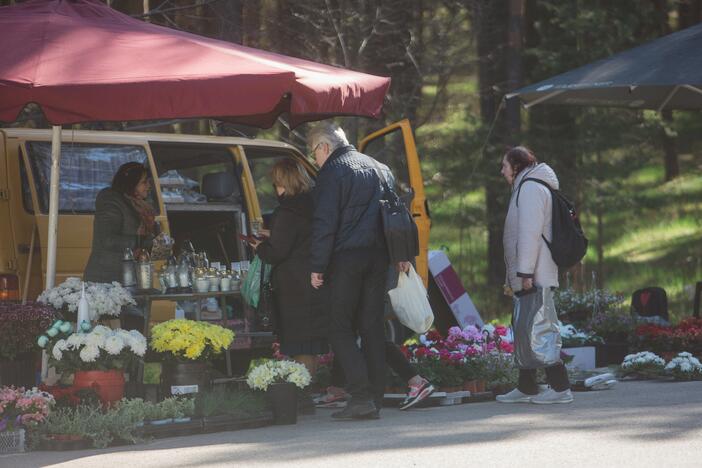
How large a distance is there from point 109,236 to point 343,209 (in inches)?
74.4

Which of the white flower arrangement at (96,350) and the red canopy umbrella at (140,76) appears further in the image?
the white flower arrangement at (96,350)

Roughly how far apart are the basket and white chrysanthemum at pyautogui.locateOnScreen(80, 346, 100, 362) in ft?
2.35

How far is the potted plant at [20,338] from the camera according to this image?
7.76 metres

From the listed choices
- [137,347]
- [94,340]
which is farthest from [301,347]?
[94,340]

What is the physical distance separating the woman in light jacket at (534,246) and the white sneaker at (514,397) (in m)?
0.02

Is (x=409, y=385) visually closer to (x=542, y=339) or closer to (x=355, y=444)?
(x=542, y=339)

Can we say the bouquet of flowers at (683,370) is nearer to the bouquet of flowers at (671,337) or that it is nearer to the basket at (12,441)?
the bouquet of flowers at (671,337)

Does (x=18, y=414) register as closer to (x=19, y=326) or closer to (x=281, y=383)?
(x=19, y=326)

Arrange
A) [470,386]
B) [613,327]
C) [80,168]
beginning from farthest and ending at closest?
[613,327]
[80,168]
[470,386]

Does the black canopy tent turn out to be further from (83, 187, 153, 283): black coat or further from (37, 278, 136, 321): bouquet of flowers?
(37, 278, 136, 321): bouquet of flowers

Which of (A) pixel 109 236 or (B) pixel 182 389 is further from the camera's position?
(A) pixel 109 236

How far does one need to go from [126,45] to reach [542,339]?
10.9ft

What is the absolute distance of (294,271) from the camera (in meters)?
8.52

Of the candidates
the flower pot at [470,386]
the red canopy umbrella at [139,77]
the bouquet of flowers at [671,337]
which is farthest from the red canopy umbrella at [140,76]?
the bouquet of flowers at [671,337]
